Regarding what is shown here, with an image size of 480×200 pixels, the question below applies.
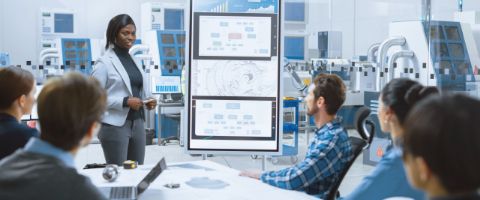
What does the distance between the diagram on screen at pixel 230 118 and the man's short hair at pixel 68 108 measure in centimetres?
227

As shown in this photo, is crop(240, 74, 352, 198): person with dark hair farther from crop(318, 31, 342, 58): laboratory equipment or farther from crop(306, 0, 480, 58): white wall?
crop(318, 31, 342, 58): laboratory equipment

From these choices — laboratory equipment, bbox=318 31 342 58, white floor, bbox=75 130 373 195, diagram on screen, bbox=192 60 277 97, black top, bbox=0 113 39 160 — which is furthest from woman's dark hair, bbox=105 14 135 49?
laboratory equipment, bbox=318 31 342 58

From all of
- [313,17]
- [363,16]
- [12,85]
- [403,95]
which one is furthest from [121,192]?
[313,17]

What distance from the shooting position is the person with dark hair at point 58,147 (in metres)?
1.56

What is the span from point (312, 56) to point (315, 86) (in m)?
7.64

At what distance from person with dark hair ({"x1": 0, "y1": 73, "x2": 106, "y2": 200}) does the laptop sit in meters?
1.01

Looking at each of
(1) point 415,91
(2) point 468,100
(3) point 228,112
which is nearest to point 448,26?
(3) point 228,112

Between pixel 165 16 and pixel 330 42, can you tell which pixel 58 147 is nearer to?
pixel 330 42

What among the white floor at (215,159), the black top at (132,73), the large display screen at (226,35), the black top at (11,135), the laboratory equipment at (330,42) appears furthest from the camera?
the laboratory equipment at (330,42)

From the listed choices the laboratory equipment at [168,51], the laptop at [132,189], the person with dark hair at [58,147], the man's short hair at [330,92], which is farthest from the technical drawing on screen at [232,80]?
the laboratory equipment at [168,51]

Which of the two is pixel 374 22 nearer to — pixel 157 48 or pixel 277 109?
pixel 157 48

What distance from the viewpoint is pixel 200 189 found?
2.90 m

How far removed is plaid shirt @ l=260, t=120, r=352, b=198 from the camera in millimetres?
2986

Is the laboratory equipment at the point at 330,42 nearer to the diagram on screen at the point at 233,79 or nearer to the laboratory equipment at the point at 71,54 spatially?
the laboratory equipment at the point at 71,54
